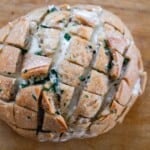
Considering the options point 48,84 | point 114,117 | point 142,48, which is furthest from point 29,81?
point 142,48

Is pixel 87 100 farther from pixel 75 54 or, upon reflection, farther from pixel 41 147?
pixel 41 147

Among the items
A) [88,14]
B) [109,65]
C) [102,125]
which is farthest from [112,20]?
[102,125]

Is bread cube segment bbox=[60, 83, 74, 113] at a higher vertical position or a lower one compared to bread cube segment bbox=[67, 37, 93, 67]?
lower

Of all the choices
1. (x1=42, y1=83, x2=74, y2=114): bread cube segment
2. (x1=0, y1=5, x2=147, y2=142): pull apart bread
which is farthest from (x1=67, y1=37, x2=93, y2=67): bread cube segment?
(x1=42, y1=83, x2=74, y2=114): bread cube segment

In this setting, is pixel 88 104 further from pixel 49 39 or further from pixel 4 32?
pixel 4 32

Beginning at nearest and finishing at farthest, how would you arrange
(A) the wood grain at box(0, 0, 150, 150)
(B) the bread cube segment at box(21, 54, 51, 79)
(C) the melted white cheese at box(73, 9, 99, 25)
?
(B) the bread cube segment at box(21, 54, 51, 79) < (C) the melted white cheese at box(73, 9, 99, 25) < (A) the wood grain at box(0, 0, 150, 150)

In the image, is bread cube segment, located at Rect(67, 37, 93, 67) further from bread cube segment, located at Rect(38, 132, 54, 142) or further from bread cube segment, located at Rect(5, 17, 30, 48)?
bread cube segment, located at Rect(38, 132, 54, 142)
